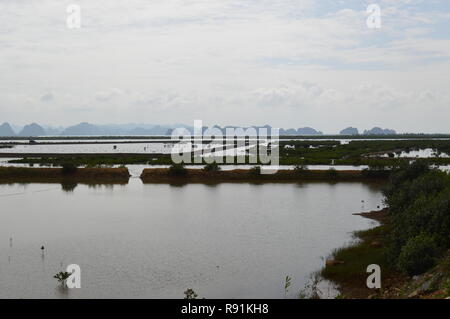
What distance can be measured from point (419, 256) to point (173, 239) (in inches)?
496

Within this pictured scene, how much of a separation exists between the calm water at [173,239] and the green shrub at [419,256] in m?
3.78

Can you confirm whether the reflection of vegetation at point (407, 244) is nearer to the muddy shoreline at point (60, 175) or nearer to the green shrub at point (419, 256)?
the green shrub at point (419, 256)

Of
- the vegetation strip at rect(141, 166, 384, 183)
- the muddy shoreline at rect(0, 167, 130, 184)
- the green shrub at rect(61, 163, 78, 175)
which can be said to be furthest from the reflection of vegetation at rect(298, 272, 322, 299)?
the green shrub at rect(61, 163, 78, 175)

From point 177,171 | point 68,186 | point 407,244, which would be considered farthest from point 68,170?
point 407,244

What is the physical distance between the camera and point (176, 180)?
52875mm

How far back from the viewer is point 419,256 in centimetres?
1616

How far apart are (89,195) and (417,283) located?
33.8 metres

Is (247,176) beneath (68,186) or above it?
above

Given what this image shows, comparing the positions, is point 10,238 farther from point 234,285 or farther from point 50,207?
point 234,285

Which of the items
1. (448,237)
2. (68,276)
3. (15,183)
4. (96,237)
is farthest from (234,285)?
(15,183)

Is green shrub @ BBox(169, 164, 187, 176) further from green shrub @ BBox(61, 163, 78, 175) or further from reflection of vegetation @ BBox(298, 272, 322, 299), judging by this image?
reflection of vegetation @ BBox(298, 272, 322, 299)

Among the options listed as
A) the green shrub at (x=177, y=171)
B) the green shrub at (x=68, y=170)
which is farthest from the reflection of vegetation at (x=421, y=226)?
the green shrub at (x=68, y=170)

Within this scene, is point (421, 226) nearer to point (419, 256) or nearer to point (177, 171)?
point (419, 256)
